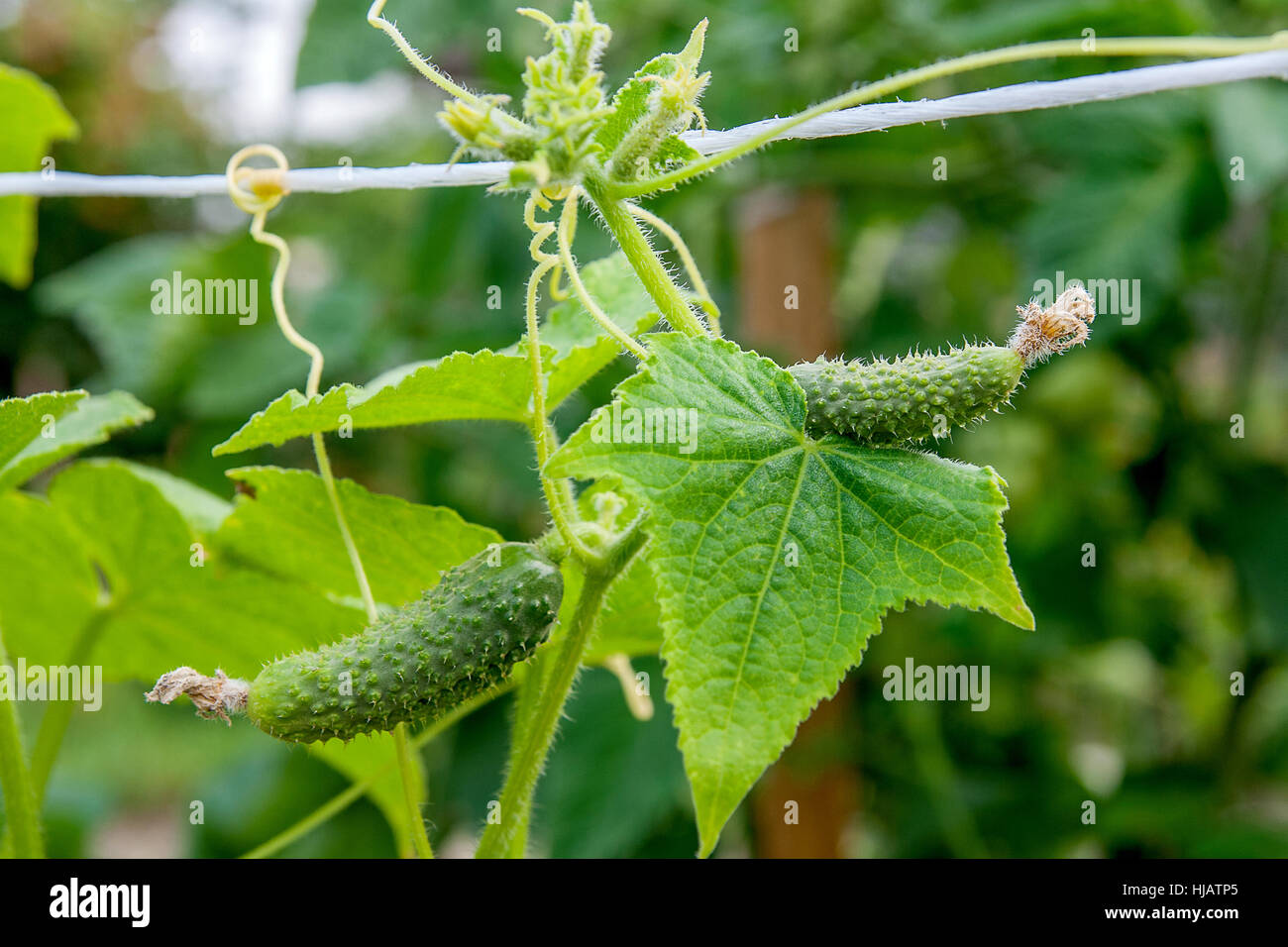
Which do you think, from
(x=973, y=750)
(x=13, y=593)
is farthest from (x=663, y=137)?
(x=973, y=750)

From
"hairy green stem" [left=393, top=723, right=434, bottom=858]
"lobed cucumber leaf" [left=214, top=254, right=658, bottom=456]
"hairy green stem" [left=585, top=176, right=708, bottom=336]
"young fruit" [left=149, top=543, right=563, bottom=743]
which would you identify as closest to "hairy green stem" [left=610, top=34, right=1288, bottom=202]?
"hairy green stem" [left=585, top=176, right=708, bottom=336]

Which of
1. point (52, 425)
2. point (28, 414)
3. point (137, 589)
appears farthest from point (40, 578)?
point (28, 414)

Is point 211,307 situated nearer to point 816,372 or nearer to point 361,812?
point 361,812

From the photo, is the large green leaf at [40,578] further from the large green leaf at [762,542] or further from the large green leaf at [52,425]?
the large green leaf at [762,542]

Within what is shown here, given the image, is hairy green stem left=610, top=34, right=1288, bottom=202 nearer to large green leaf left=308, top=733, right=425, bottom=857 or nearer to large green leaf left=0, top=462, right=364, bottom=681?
large green leaf left=0, top=462, right=364, bottom=681

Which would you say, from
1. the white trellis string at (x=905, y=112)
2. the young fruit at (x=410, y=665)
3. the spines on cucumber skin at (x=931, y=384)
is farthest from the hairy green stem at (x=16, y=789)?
the spines on cucumber skin at (x=931, y=384)
